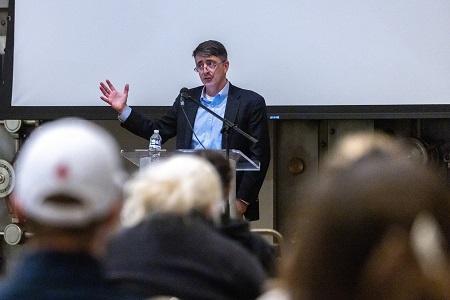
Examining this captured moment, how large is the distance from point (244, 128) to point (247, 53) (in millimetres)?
773

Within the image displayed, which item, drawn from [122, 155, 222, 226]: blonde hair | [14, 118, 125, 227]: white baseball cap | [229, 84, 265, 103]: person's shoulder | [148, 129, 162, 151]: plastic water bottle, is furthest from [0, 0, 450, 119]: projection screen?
[14, 118, 125, 227]: white baseball cap

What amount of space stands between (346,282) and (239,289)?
2.58ft

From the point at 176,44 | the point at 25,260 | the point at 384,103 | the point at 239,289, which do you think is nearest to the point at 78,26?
the point at 176,44

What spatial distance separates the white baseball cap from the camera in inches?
50.9

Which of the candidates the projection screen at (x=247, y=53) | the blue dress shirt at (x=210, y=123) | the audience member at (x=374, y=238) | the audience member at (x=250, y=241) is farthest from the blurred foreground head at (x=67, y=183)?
the projection screen at (x=247, y=53)

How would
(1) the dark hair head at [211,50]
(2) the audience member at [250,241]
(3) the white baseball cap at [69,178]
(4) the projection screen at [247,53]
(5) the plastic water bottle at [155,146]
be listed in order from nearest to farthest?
(3) the white baseball cap at [69,178], (2) the audience member at [250,241], (5) the plastic water bottle at [155,146], (1) the dark hair head at [211,50], (4) the projection screen at [247,53]

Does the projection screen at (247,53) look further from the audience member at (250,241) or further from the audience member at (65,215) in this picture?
the audience member at (65,215)

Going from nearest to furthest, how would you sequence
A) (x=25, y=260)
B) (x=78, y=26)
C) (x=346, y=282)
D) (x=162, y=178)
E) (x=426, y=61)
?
(x=346, y=282)
(x=25, y=260)
(x=162, y=178)
(x=426, y=61)
(x=78, y=26)

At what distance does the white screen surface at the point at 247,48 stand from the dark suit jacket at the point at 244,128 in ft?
1.92

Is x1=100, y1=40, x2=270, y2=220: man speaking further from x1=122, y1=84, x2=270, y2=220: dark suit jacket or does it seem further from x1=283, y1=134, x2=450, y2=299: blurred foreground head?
x1=283, y1=134, x2=450, y2=299: blurred foreground head

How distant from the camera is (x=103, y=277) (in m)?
1.34

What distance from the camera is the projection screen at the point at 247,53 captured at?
214 inches

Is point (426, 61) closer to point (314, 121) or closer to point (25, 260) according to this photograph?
point (314, 121)

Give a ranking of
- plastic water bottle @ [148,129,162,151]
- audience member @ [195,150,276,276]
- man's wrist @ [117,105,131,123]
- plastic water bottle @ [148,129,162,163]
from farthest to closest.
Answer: man's wrist @ [117,105,131,123] → plastic water bottle @ [148,129,162,151] → plastic water bottle @ [148,129,162,163] → audience member @ [195,150,276,276]
